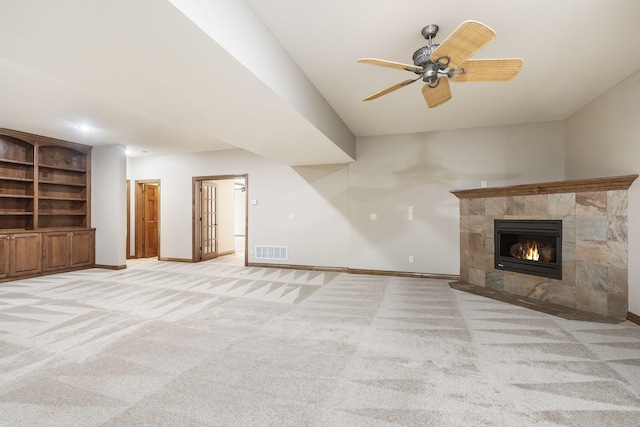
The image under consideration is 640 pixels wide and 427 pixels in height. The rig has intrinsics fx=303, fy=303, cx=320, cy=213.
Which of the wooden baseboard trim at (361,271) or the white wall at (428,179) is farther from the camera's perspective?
the wooden baseboard trim at (361,271)

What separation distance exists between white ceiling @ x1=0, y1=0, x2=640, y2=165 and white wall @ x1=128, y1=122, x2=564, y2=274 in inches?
27.0

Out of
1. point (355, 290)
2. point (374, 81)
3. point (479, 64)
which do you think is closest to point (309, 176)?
point (355, 290)

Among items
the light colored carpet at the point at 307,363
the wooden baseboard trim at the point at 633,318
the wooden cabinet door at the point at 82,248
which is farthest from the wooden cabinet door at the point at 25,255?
the wooden baseboard trim at the point at 633,318

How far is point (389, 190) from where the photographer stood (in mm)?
5570

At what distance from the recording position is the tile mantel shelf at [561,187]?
3270 mm

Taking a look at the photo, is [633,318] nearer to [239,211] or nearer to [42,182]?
[42,182]

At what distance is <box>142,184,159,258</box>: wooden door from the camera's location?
800 cm

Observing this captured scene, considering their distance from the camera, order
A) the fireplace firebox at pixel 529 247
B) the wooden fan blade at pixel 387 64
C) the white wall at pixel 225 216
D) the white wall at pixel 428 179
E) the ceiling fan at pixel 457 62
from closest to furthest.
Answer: the ceiling fan at pixel 457 62 → the wooden fan blade at pixel 387 64 → the fireplace firebox at pixel 529 247 → the white wall at pixel 428 179 → the white wall at pixel 225 216

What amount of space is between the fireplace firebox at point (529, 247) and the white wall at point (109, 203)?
7.01m

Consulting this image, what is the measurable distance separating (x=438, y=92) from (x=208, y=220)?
20.7ft

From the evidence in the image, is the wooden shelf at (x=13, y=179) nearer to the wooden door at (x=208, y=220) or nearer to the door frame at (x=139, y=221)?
the door frame at (x=139, y=221)

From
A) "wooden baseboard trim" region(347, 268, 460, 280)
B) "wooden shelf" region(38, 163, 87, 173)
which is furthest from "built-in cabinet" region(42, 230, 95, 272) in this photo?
"wooden baseboard trim" region(347, 268, 460, 280)

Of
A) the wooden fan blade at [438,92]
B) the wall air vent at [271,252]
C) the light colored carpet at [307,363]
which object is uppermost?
the wooden fan blade at [438,92]

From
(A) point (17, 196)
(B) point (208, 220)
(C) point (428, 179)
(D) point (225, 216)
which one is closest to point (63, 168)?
(A) point (17, 196)
